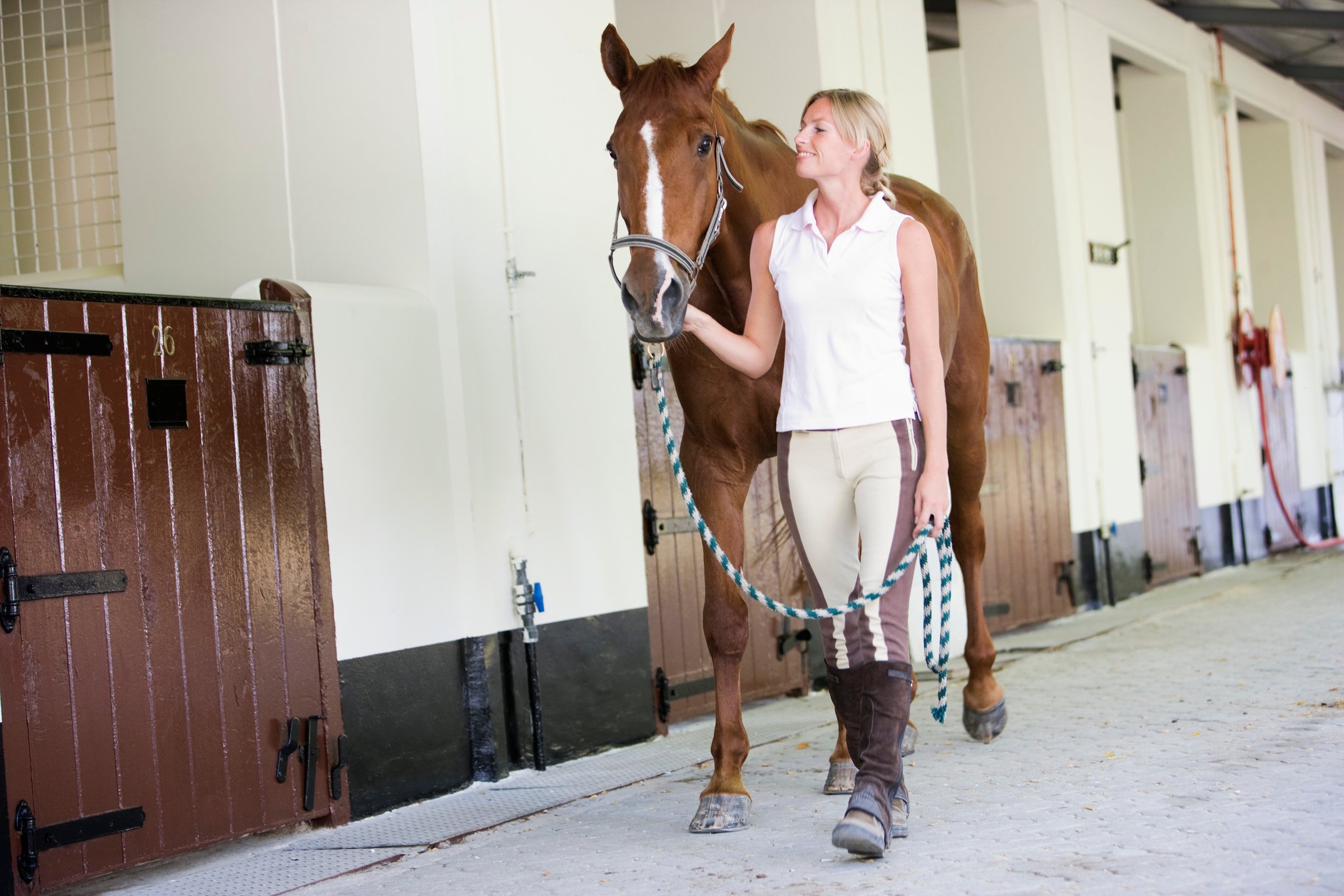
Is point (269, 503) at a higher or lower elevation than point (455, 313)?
lower

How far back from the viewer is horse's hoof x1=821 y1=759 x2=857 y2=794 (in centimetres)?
336

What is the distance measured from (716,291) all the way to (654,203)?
0.57 meters

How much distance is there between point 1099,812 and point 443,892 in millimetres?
1472

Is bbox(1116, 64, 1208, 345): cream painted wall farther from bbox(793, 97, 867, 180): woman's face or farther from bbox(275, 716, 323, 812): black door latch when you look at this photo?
bbox(275, 716, 323, 812): black door latch

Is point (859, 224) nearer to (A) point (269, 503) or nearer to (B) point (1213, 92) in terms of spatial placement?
(A) point (269, 503)

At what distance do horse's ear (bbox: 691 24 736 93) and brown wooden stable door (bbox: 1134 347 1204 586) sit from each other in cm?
627

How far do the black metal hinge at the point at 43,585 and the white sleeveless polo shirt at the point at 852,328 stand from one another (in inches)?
64.1

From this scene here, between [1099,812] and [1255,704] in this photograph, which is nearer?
[1099,812]

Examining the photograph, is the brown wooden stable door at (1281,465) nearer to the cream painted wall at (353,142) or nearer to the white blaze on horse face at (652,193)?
the cream painted wall at (353,142)

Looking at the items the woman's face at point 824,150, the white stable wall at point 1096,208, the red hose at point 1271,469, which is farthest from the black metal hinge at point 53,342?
the red hose at point 1271,469

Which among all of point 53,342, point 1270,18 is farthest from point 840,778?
point 1270,18

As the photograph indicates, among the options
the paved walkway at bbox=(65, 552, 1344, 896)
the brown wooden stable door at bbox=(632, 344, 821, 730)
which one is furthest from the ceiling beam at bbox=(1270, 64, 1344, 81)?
the brown wooden stable door at bbox=(632, 344, 821, 730)

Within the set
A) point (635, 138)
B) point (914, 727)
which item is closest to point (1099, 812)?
point (914, 727)

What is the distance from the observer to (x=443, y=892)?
278 cm
